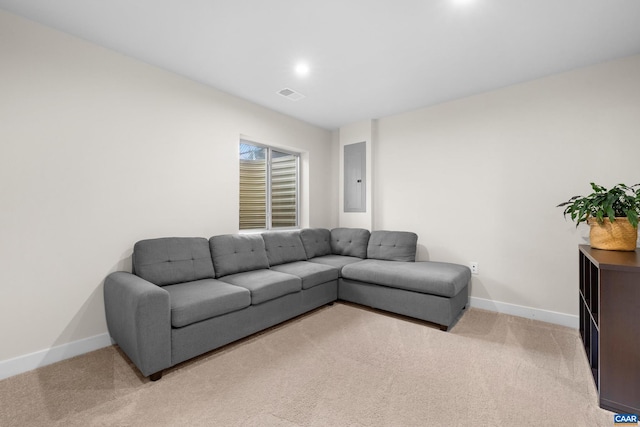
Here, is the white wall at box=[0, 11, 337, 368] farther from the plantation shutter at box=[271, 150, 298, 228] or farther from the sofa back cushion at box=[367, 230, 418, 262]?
the sofa back cushion at box=[367, 230, 418, 262]

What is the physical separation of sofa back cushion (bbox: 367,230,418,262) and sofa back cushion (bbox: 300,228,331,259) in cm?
67

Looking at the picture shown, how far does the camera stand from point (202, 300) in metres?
2.07

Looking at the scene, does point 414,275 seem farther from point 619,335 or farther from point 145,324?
point 145,324

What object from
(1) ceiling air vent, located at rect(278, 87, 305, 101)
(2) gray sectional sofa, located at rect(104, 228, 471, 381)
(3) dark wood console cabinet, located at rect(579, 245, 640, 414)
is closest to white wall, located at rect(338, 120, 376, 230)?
(2) gray sectional sofa, located at rect(104, 228, 471, 381)

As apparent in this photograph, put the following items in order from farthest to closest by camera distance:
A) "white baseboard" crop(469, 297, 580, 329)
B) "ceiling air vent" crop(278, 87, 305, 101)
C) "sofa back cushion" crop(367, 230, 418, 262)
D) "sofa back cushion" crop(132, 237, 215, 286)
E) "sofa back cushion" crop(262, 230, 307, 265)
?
"sofa back cushion" crop(367, 230, 418, 262), "sofa back cushion" crop(262, 230, 307, 265), "ceiling air vent" crop(278, 87, 305, 101), "white baseboard" crop(469, 297, 580, 329), "sofa back cushion" crop(132, 237, 215, 286)

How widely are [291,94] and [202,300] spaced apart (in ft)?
8.09

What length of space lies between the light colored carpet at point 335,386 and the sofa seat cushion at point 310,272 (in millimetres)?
616

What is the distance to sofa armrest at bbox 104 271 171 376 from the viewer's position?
1.77 meters

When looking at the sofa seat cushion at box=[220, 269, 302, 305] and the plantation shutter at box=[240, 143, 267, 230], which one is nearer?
the sofa seat cushion at box=[220, 269, 302, 305]

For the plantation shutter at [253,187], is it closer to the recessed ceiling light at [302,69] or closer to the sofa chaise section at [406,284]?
the recessed ceiling light at [302,69]

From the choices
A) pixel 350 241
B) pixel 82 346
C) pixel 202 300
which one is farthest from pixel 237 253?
pixel 350 241

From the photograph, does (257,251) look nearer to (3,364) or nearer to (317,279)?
(317,279)

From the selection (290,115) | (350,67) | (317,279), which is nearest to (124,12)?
(350,67)

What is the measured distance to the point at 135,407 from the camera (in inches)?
62.2
